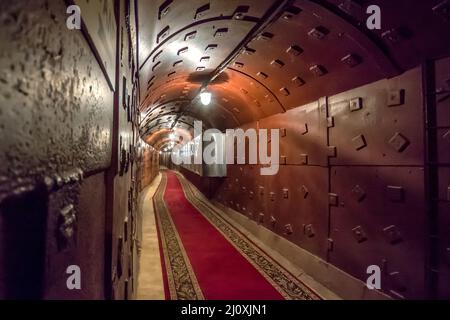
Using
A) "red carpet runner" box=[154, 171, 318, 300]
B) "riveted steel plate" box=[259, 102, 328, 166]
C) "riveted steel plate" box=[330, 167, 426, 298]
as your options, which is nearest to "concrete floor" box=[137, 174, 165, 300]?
"red carpet runner" box=[154, 171, 318, 300]

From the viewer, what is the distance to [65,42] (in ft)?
2.99

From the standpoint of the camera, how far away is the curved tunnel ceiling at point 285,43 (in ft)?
12.0

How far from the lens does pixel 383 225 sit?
4.28 metres

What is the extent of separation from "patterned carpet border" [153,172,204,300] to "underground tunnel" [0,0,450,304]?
5 cm

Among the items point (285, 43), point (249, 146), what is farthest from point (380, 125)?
point (249, 146)

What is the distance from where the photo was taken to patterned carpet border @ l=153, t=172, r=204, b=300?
4.87 metres

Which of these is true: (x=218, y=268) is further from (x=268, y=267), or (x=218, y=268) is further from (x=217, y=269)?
(x=268, y=267)

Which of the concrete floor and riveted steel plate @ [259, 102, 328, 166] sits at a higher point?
riveted steel plate @ [259, 102, 328, 166]

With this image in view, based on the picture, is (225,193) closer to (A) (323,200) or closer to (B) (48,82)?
(A) (323,200)

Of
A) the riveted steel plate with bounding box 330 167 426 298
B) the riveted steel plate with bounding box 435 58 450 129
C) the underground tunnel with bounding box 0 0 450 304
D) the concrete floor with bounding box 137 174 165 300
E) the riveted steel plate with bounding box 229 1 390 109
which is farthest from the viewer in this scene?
the concrete floor with bounding box 137 174 165 300

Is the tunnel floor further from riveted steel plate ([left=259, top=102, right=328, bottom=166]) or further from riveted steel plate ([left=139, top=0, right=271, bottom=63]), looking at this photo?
riveted steel plate ([left=139, top=0, right=271, bottom=63])

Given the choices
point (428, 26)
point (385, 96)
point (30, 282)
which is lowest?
point (30, 282)

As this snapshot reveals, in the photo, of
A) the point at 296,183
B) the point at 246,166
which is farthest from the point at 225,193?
the point at 296,183

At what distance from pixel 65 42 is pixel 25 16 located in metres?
0.29
